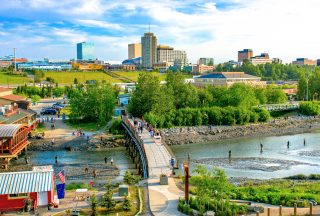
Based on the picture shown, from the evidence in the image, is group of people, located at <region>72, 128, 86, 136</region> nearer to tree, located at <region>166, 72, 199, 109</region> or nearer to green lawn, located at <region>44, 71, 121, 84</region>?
tree, located at <region>166, 72, 199, 109</region>

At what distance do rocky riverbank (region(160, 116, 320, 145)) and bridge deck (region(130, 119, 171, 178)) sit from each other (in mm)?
11583

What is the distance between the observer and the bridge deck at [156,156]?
34.3m

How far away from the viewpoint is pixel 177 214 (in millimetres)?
24328

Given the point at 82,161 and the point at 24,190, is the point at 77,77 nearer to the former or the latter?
the point at 82,161

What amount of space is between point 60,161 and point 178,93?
109ft

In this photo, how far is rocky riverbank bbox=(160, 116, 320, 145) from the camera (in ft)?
203

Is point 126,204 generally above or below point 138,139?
below

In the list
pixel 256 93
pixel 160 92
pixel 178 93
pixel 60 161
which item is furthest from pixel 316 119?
pixel 60 161

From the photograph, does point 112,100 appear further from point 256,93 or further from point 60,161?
point 256,93

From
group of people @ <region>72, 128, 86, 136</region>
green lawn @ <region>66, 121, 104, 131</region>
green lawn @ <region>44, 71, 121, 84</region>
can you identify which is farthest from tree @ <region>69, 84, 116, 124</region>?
green lawn @ <region>44, 71, 121, 84</region>

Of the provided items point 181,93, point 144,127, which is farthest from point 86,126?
point 181,93

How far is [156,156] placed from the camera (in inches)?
1563

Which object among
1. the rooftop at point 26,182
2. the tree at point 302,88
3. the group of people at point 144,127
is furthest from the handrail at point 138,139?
the tree at point 302,88

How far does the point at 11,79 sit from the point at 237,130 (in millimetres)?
94951
